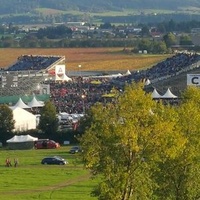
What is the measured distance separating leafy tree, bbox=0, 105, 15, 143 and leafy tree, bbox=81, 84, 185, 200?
75.3ft

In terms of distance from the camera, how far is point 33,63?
3187 inches

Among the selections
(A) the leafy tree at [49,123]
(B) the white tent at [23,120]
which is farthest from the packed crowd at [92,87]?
(A) the leafy tree at [49,123]

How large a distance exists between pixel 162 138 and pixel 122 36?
11381 centimetres

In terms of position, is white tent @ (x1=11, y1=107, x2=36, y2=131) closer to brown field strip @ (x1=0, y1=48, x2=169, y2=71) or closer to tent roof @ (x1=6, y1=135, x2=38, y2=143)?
tent roof @ (x1=6, y1=135, x2=38, y2=143)

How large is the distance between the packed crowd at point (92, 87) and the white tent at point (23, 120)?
600 centimetres

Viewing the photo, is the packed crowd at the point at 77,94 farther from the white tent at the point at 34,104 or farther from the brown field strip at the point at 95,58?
the brown field strip at the point at 95,58

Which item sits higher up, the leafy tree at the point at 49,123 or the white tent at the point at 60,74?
the leafy tree at the point at 49,123

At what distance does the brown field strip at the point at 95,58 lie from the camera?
294 feet

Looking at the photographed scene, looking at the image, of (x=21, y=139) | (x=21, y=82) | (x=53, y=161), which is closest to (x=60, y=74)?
(x=21, y=82)

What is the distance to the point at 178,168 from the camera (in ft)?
70.0

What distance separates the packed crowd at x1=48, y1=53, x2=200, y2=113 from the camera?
5345 cm

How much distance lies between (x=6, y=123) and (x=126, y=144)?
2384 centimetres

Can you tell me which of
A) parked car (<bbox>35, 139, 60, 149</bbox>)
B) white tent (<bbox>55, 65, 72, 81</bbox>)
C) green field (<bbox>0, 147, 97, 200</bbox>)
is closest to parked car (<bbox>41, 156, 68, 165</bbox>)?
green field (<bbox>0, 147, 97, 200</bbox>)

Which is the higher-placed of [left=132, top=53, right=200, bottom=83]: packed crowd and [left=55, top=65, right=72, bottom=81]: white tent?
[left=132, top=53, right=200, bottom=83]: packed crowd
